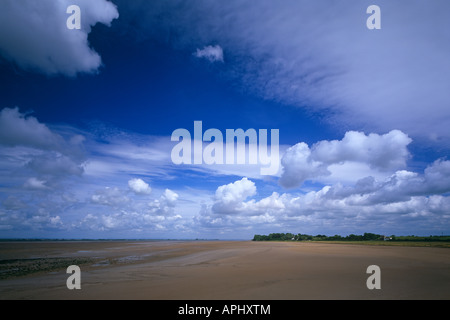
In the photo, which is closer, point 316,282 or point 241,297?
point 241,297

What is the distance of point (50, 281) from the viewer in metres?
14.3

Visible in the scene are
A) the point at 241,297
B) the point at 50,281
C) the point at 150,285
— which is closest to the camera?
the point at 241,297
